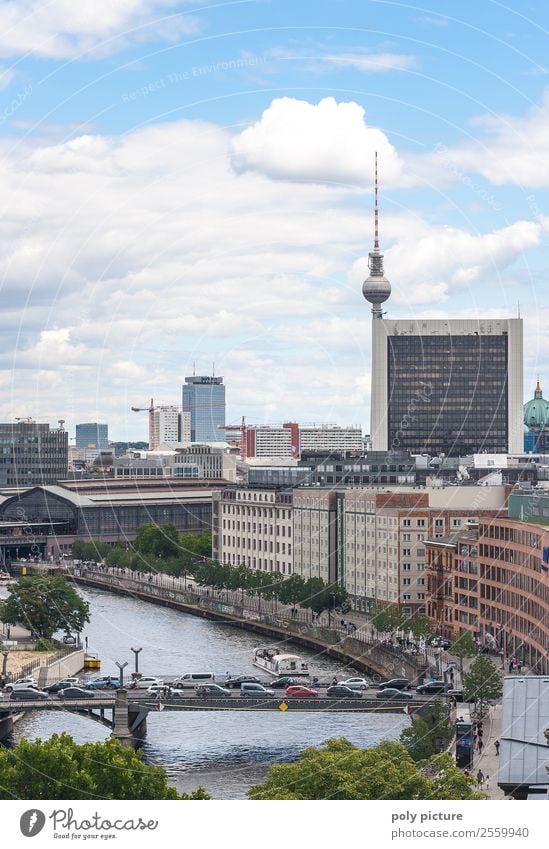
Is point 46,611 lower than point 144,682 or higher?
higher

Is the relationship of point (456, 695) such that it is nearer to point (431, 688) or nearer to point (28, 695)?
point (431, 688)

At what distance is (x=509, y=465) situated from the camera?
7269 centimetres

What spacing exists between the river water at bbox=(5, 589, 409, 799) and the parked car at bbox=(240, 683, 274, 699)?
0.55 m

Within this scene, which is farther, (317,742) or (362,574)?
(362,574)

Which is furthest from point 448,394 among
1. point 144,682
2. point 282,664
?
point 144,682

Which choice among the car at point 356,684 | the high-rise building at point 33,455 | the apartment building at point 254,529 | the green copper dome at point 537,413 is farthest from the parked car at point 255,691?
the green copper dome at point 537,413

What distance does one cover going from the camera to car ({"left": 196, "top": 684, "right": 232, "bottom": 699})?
3447 cm

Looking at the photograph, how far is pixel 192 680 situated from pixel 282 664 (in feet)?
17.5

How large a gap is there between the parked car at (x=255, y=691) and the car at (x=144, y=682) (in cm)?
163

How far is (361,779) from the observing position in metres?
22.5

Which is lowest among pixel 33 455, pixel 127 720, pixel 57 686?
pixel 127 720
